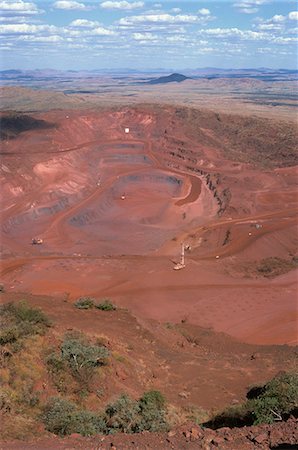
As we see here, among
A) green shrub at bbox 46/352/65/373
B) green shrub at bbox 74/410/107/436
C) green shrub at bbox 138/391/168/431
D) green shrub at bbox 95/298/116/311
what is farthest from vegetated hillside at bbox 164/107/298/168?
green shrub at bbox 74/410/107/436

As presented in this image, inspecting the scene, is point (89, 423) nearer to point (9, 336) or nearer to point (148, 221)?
point (9, 336)

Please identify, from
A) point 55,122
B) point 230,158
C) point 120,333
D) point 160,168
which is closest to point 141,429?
point 120,333

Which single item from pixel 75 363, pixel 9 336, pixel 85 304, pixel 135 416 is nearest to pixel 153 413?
pixel 135 416

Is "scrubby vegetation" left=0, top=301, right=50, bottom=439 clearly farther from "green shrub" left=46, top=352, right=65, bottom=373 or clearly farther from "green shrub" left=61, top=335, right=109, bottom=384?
"green shrub" left=61, top=335, right=109, bottom=384

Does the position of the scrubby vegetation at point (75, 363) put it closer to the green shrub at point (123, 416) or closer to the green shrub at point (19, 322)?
the green shrub at point (19, 322)

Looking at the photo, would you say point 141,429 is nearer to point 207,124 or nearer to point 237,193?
point 237,193
